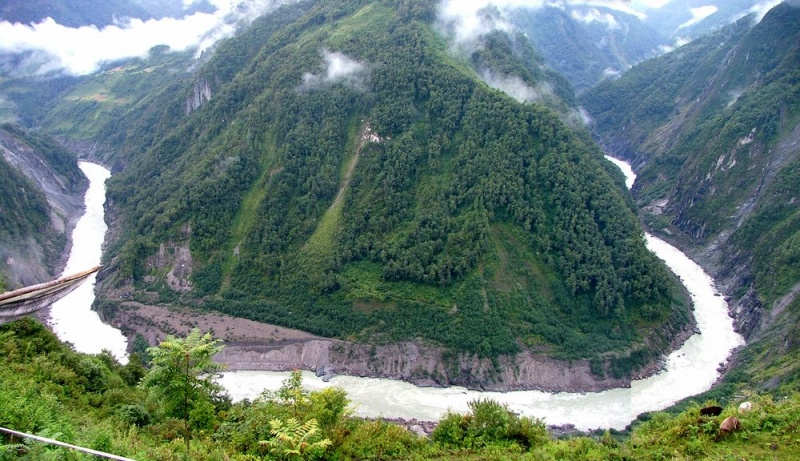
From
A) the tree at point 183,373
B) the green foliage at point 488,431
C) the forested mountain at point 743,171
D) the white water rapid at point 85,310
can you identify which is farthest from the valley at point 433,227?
the tree at point 183,373

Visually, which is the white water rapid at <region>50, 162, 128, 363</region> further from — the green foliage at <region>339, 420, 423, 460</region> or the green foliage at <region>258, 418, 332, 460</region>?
the green foliage at <region>258, 418, 332, 460</region>

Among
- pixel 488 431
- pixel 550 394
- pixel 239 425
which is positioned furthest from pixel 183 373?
pixel 550 394

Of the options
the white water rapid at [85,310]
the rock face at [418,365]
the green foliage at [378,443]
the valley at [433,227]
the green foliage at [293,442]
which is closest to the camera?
the green foliage at [293,442]

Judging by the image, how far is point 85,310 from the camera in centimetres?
8581

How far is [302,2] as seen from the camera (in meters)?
152

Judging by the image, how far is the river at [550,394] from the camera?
62.2 m

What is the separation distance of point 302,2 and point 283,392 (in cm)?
14612

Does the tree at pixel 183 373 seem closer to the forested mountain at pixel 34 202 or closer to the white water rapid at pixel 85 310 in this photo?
the white water rapid at pixel 85 310

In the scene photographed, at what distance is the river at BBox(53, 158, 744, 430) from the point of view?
62.2m

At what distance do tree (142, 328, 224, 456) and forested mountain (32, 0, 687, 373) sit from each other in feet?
159

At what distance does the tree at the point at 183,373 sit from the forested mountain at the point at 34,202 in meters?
56.2

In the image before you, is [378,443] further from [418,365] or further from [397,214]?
[397,214]

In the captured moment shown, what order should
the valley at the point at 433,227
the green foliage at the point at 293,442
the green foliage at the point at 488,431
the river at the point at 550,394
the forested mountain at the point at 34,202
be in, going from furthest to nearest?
the forested mountain at the point at 34,202 → the valley at the point at 433,227 → the river at the point at 550,394 → the green foliage at the point at 488,431 → the green foliage at the point at 293,442

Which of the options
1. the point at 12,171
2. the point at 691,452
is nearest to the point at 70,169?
the point at 12,171
